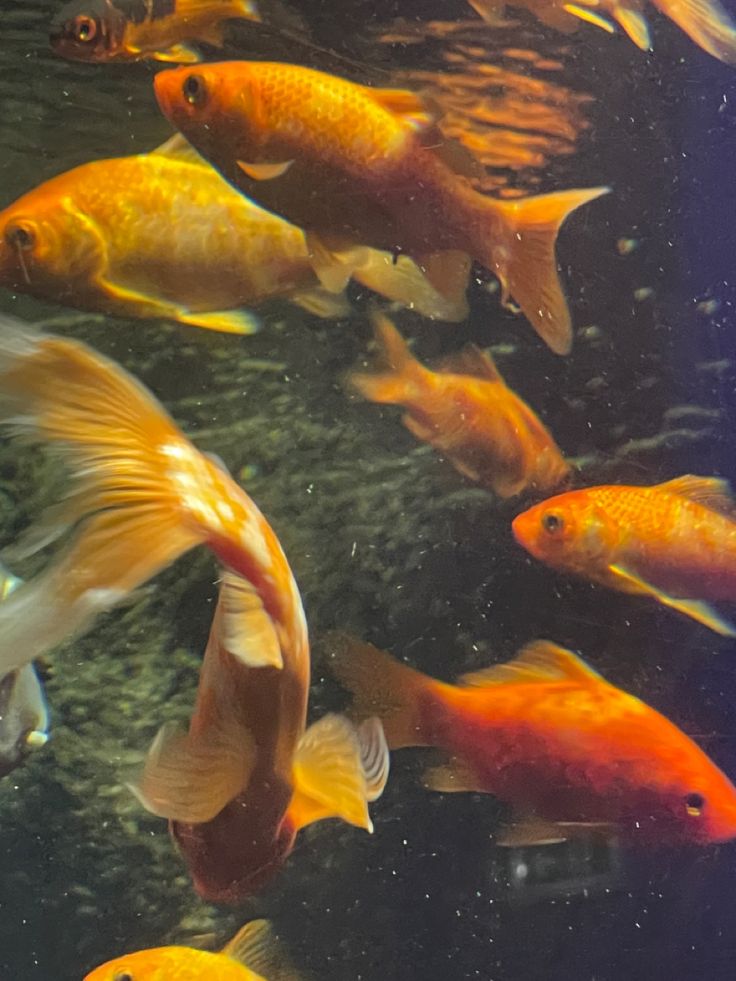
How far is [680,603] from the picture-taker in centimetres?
126

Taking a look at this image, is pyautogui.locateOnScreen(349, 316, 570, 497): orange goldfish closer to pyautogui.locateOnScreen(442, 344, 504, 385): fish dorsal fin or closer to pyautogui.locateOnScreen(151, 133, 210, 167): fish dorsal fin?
pyautogui.locateOnScreen(442, 344, 504, 385): fish dorsal fin

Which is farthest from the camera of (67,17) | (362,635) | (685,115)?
(685,115)

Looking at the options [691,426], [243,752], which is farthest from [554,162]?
[243,752]

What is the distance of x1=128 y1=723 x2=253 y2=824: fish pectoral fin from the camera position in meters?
1.04

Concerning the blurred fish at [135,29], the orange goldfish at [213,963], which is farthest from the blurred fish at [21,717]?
the blurred fish at [135,29]

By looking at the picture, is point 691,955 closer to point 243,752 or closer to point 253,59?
point 243,752

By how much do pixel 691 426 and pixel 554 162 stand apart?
0.41 metres

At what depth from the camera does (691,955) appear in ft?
4.40

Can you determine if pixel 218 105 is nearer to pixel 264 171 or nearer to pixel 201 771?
pixel 264 171

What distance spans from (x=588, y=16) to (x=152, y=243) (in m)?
0.69

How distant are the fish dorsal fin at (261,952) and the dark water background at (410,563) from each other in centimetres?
2

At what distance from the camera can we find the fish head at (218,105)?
1016 millimetres

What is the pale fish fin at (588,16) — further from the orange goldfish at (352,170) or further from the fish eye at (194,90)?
the fish eye at (194,90)

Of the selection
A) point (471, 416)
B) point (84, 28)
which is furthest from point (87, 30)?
point (471, 416)
